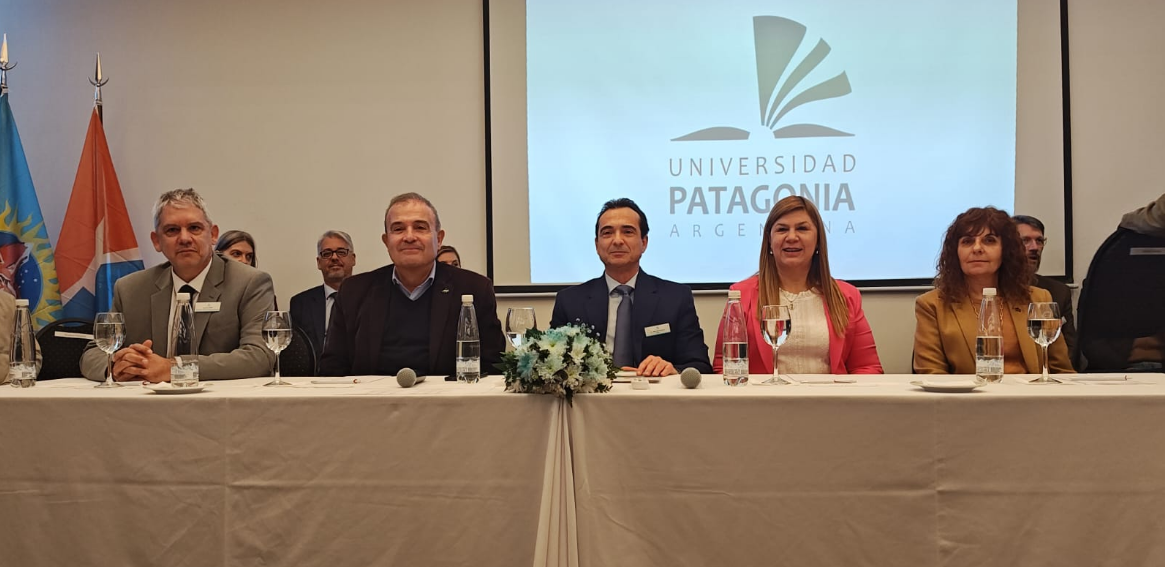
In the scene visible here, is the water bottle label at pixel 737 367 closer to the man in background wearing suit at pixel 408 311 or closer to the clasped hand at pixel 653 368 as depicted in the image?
the clasped hand at pixel 653 368

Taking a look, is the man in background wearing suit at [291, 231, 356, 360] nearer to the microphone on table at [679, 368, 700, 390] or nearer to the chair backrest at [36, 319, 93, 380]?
the chair backrest at [36, 319, 93, 380]

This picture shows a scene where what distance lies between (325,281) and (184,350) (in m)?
2.43

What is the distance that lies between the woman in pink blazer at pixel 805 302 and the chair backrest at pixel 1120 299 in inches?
35.5

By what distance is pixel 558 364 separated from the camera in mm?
1850

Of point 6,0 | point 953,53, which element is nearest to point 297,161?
point 6,0

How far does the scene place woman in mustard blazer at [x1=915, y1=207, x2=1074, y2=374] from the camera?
2758 mm

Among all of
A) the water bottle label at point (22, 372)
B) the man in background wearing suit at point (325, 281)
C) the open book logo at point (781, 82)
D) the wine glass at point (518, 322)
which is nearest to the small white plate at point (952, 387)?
the wine glass at point (518, 322)

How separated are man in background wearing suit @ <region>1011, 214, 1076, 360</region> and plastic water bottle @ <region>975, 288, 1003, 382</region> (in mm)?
1296

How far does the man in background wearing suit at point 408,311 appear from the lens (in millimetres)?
2797

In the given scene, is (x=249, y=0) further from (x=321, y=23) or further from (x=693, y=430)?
(x=693, y=430)

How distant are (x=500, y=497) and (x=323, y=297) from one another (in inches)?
112

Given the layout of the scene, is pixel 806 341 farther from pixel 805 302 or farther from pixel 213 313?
pixel 213 313

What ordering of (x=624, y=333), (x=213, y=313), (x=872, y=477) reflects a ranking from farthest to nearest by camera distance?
(x=624, y=333)
(x=213, y=313)
(x=872, y=477)

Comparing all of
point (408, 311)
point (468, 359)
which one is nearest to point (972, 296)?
point (468, 359)
